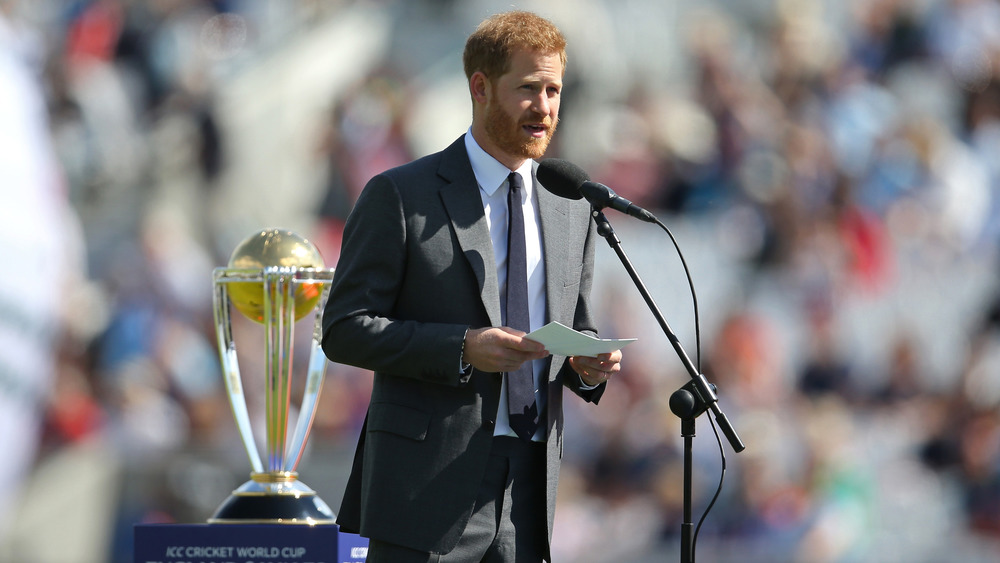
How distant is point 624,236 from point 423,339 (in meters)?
5.97

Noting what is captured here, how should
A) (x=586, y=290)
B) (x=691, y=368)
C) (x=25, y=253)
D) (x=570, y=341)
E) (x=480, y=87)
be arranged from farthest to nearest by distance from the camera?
(x=25, y=253) → (x=586, y=290) → (x=480, y=87) → (x=691, y=368) → (x=570, y=341)

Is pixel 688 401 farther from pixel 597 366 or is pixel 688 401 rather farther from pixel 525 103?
pixel 525 103

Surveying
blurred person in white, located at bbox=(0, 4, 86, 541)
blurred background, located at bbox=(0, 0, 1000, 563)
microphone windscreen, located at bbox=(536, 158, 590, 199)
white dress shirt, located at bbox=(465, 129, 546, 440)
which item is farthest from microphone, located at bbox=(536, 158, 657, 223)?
blurred person in white, located at bbox=(0, 4, 86, 541)

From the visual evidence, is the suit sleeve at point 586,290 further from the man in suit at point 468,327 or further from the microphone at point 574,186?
the microphone at point 574,186

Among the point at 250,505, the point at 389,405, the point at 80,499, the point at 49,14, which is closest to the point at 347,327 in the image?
the point at 389,405

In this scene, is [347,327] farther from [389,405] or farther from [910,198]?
[910,198]

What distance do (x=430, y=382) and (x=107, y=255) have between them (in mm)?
6751

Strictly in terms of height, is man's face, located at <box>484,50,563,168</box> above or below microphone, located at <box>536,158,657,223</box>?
above

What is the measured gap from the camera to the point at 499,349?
2.27 m

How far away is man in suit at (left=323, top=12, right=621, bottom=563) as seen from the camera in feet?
7.75

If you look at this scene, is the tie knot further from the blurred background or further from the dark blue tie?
the blurred background

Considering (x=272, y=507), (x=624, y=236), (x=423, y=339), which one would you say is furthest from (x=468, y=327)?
(x=624, y=236)

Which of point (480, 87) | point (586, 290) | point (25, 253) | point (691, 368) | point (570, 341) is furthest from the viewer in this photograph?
point (25, 253)

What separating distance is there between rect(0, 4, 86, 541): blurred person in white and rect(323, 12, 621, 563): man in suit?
6430 millimetres
